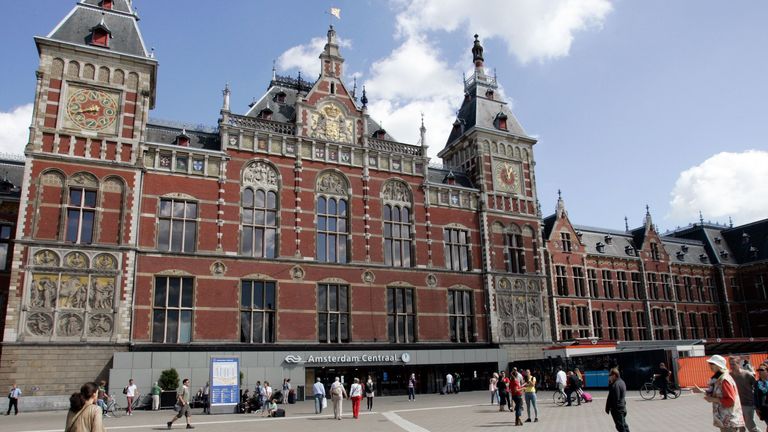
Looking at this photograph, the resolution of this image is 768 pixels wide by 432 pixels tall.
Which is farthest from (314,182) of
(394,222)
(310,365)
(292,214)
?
(310,365)

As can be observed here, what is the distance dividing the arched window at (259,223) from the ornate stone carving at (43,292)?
963 cm

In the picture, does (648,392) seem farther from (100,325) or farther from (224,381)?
(100,325)

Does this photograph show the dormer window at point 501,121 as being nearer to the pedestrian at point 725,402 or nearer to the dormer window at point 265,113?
the dormer window at point 265,113

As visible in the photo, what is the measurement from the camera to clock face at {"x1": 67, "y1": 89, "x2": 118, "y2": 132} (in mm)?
31250

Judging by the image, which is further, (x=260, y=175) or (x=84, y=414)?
(x=260, y=175)

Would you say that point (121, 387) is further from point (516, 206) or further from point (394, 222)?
point (516, 206)

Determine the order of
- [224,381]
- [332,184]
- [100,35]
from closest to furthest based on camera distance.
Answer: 1. [224,381]
2. [100,35]
3. [332,184]

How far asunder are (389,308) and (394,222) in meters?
5.73

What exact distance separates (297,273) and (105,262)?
10259mm

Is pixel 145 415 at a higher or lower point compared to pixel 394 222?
lower

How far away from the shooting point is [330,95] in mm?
38656

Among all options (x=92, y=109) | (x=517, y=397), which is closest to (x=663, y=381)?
(x=517, y=397)

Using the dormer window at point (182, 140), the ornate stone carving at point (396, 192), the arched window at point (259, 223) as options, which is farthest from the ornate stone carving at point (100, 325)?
the ornate stone carving at point (396, 192)

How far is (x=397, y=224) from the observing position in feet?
129
